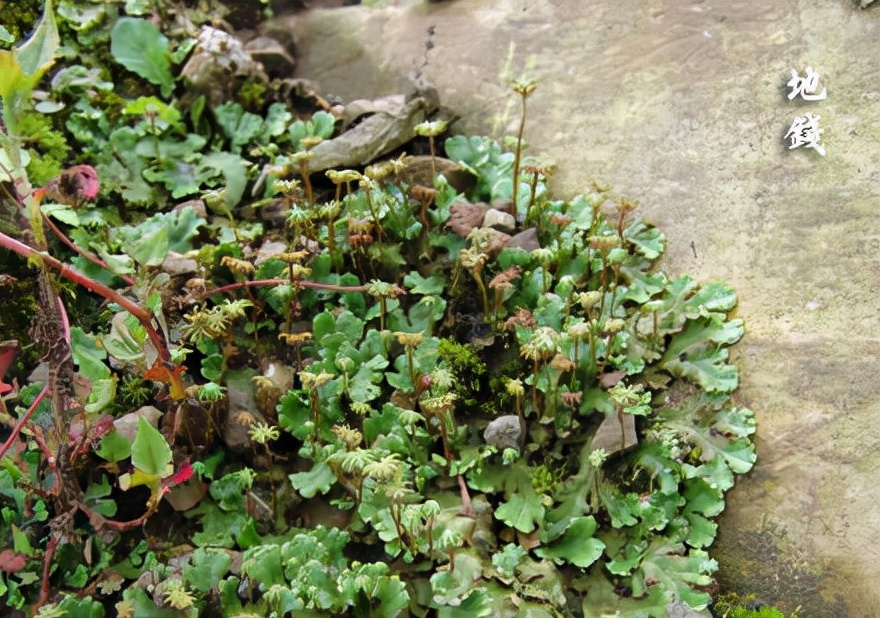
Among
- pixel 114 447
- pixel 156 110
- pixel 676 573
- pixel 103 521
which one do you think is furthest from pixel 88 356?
pixel 676 573

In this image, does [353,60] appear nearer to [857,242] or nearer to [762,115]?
[762,115]

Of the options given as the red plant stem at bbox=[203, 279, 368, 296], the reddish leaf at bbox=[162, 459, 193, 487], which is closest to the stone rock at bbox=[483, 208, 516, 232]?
the red plant stem at bbox=[203, 279, 368, 296]

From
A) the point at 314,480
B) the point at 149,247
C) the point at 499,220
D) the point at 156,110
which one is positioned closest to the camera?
the point at 149,247

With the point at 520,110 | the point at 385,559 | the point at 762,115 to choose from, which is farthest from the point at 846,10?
the point at 385,559

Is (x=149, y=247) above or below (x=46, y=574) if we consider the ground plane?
above

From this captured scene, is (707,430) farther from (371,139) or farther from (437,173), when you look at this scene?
(371,139)

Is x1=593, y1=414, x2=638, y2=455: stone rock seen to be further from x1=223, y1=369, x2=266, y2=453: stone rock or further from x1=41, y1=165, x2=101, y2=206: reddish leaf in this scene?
x1=41, y1=165, x2=101, y2=206: reddish leaf
